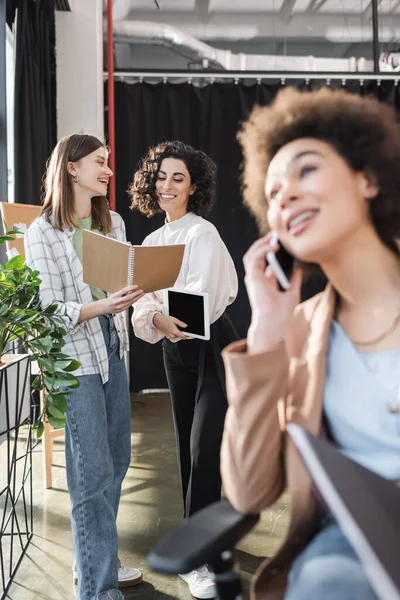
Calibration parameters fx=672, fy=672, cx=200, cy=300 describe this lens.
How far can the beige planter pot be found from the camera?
193 cm

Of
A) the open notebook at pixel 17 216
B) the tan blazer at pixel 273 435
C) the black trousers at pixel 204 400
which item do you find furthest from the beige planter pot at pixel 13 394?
the tan blazer at pixel 273 435

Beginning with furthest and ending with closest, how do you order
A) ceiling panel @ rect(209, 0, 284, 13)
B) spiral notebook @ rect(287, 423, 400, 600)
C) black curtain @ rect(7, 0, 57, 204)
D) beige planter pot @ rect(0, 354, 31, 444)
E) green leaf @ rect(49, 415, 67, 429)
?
ceiling panel @ rect(209, 0, 284, 13) < black curtain @ rect(7, 0, 57, 204) < beige planter pot @ rect(0, 354, 31, 444) < green leaf @ rect(49, 415, 67, 429) < spiral notebook @ rect(287, 423, 400, 600)

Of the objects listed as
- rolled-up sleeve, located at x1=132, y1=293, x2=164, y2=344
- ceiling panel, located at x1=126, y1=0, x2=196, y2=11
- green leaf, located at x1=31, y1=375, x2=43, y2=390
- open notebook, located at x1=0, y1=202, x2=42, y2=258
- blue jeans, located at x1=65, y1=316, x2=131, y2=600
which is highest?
ceiling panel, located at x1=126, y1=0, x2=196, y2=11

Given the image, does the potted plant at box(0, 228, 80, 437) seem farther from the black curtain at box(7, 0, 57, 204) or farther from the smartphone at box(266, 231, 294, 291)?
the black curtain at box(7, 0, 57, 204)

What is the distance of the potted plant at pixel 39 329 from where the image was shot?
1.73 m

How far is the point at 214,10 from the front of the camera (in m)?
5.44

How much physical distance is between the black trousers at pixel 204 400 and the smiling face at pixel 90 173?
57 cm

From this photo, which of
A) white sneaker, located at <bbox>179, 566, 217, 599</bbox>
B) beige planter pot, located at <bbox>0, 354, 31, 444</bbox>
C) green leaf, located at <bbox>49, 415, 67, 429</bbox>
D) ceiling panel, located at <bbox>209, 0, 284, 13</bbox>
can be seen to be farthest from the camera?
ceiling panel, located at <bbox>209, 0, 284, 13</bbox>

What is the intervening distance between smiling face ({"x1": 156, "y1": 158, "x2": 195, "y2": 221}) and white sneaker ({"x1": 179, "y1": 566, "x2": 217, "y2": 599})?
1187mm

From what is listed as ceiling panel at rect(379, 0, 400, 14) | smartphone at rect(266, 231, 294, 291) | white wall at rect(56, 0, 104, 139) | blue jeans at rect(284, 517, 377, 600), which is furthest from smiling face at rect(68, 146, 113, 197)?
ceiling panel at rect(379, 0, 400, 14)

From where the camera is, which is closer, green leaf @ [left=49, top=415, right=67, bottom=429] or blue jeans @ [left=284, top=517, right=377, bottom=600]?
blue jeans @ [left=284, top=517, right=377, bottom=600]

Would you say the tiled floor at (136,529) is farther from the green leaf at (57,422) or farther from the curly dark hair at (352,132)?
the curly dark hair at (352,132)

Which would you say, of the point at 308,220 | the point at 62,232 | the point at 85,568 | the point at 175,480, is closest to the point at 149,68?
the point at 175,480

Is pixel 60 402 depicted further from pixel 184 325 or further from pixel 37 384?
pixel 184 325
